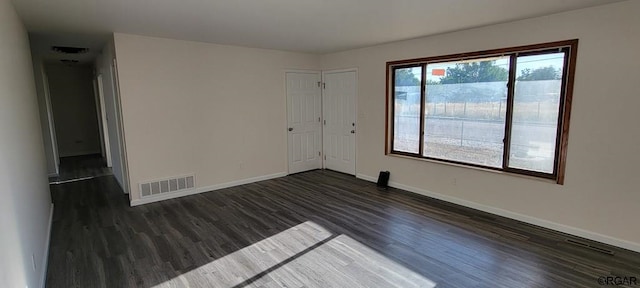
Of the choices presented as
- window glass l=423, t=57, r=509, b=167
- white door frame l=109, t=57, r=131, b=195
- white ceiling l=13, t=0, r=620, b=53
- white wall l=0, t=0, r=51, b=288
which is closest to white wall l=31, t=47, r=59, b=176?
white door frame l=109, t=57, r=131, b=195

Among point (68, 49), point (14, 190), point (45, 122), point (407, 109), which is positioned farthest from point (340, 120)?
point (45, 122)

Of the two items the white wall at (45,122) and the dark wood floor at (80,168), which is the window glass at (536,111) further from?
the white wall at (45,122)

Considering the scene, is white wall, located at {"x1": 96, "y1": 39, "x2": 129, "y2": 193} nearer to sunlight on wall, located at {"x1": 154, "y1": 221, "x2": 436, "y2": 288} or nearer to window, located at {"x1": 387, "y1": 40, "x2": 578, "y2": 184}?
sunlight on wall, located at {"x1": 154, "y1": 221, "x2": 436, "y2": 288}

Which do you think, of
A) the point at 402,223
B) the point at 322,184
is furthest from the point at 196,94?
the point at 402,223

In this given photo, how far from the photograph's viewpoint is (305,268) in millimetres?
2752

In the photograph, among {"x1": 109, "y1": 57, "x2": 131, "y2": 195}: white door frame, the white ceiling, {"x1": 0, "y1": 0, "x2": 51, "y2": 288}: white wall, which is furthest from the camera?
{"x1": 109, "y1": 57, "x2": 131, "y2": 195}: white door frame

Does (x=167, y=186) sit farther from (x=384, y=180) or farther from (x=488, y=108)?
(x=488, y=108)

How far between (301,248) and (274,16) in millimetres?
2427

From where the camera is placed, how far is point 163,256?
298 cm

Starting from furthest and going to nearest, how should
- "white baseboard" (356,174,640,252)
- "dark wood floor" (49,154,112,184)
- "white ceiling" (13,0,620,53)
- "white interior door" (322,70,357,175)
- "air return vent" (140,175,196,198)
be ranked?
"dark wood floor" (49,154,112,184) < "white interior door" (322,70,357,175) < "air return vent" (140,175,196,198) < "white baseboard" (356,174,640,252) < "white ceiling" (13,0,620,53)

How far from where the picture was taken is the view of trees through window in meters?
3.51

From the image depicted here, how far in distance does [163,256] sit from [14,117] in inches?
64.6

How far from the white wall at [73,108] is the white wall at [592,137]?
9221mm

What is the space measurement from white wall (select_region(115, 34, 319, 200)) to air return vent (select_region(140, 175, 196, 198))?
0.27 ft
